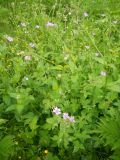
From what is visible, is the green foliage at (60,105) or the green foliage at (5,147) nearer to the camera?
the green foliage at (5,147)

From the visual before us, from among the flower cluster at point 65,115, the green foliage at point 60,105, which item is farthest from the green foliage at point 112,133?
the flower cluster at point 65,115

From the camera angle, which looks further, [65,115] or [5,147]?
[65,115]

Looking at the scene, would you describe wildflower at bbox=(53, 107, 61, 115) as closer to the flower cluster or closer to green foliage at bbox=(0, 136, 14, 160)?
the flower cluster

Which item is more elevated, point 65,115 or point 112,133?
point 65,115

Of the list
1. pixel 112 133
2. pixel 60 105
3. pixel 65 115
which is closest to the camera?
pixel 112 133

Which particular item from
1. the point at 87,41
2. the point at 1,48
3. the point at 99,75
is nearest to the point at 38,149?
the point at 99,75

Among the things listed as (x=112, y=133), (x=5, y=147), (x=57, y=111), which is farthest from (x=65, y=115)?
(x=5, y=147)

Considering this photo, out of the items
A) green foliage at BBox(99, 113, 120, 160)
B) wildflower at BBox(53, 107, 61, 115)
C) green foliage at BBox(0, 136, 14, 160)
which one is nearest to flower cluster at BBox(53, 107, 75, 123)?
wildflower at BBox(53, 107, 61, 115)

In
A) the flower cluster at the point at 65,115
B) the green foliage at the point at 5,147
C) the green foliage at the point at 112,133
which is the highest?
the flower cluster at the point at 65,115

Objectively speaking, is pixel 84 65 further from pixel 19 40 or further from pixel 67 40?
pixel 19 40

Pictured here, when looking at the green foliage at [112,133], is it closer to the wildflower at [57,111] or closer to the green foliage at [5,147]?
the wildflower at [57,111]

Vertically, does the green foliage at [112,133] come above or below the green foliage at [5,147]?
above

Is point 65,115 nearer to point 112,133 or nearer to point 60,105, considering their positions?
point 60,105

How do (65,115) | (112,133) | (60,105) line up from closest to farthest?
(112,133) < (65,115) < (60,105)
